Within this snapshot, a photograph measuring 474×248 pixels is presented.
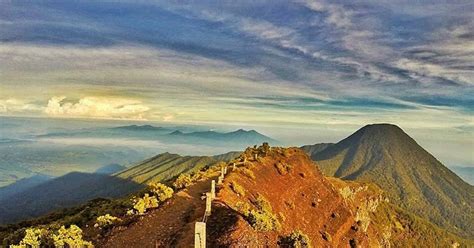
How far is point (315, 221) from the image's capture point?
66.8 metres

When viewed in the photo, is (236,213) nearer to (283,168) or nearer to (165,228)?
(165,228)

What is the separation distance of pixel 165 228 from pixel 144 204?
6760mm

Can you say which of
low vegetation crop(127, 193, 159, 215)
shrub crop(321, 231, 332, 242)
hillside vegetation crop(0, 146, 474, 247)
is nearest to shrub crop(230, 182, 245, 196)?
hillside vegetation crop(0, 146, 474, 247)

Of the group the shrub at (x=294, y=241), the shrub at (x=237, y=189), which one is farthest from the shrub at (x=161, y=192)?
the shrub at (x=294, y=241)

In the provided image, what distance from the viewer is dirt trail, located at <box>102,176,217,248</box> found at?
32.4m

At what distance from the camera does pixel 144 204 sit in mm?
41094

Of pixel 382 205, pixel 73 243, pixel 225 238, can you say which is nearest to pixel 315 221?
pixel 225 238

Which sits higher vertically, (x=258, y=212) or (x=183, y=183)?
(x=183, y=183)

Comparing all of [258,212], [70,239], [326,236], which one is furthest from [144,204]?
[326,236]

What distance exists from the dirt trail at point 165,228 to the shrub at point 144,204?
35.8 inches

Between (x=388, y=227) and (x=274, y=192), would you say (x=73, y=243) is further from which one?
(x=388, y=227)

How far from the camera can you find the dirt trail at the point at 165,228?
106ft

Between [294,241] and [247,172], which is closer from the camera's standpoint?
[294,241]

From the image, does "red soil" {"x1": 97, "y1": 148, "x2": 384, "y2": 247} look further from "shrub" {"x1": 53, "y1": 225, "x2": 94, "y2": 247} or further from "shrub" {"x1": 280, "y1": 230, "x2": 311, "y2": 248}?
"shrub" {"x1": 53, "y1": 225, "x2": 94, "y2": 247}
